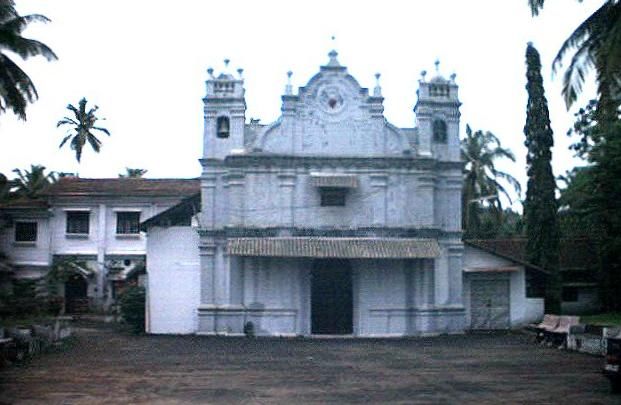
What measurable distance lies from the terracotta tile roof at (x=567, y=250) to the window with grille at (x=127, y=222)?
60.3 ft

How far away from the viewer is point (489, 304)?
27484 mm

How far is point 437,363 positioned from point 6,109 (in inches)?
611

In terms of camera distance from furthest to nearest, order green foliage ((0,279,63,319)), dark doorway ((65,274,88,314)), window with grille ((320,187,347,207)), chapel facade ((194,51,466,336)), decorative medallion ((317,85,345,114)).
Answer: dark doorway ((65,274,88,314)), green foliage ((0,279,63,319)), decorative medallion ((317,85,345,114)), window with grille ((320,187,347,207)), chapel facade ((194,51,466,336))

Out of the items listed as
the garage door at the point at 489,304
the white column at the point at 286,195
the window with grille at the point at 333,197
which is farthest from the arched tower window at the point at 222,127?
the garage door at the point at 489,304

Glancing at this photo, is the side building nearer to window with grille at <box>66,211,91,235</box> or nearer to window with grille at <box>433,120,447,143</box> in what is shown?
window with grille at <box>66,211,91,235</box>

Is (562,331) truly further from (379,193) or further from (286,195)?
(286,195)

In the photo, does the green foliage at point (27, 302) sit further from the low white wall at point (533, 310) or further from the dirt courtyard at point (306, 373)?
A: the low white wall at point (533, 310)

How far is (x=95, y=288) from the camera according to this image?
38219 millimetres

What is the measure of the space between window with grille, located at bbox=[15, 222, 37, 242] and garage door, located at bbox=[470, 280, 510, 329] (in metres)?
24.4

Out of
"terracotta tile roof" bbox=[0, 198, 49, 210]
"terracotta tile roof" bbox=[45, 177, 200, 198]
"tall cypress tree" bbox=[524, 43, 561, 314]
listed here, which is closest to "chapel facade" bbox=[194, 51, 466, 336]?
"tall cypress tree" bbox=[524, 43, 561, 314]

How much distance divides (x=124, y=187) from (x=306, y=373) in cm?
2592

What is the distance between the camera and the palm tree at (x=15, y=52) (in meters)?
21.5

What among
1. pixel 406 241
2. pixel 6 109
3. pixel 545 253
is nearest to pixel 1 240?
pixel 6 109

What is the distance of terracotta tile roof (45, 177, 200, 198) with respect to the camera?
126ft
